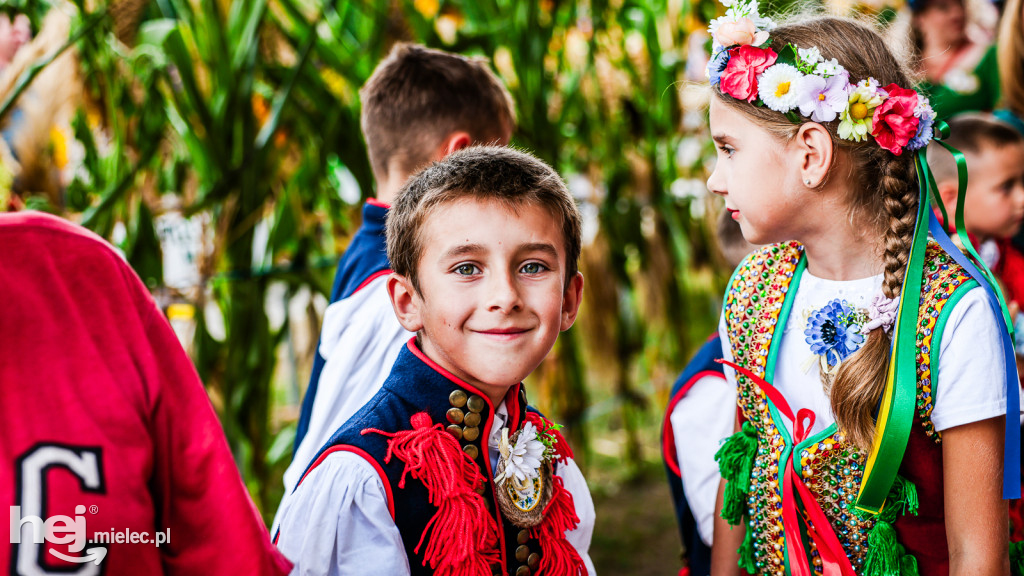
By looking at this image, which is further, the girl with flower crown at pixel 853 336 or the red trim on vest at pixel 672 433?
the red trim on vest at pixel 672 433

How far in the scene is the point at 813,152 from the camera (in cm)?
114

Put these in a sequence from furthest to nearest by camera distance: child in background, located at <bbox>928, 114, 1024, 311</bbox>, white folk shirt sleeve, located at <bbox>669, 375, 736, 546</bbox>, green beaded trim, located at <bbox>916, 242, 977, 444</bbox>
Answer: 1. child in background, located at <bbox>928, 114, 1024, 311</bbox>
2. white folk shirt sleeve, located at <bbox>669, 375, 736, 546</bbox>
3. green beaded trim, located at <bbox>916, 242, 977, 444</bbox>

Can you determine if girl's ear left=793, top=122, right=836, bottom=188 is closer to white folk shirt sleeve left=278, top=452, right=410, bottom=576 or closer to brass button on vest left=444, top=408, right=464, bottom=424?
brass button on vest left=444, top=408, right=464, bottom=424

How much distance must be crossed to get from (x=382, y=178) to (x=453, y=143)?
177 millimetres

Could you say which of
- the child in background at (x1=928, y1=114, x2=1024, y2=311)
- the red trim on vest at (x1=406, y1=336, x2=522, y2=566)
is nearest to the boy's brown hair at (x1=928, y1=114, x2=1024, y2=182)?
the child in background at (x1=928, y1=114, x2=1024, y2=311)

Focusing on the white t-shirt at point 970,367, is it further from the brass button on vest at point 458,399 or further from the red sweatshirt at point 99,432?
the red sweatshirt at point 99,432

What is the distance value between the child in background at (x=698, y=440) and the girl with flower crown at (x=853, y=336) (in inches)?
7.5

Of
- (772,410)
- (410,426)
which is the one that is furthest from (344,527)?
(772,410)

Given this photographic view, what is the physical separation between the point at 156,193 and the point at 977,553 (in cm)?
204

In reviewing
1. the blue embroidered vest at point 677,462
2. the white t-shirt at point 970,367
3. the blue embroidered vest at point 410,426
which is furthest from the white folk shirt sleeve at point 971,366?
the blue embroidered vest at point 410,426

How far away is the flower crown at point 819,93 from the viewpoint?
1.11 meters

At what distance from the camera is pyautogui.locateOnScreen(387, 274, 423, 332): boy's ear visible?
109 cm

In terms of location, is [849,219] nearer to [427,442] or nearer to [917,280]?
[917,280]

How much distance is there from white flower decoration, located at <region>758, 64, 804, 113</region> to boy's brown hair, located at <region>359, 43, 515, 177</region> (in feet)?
2.05
